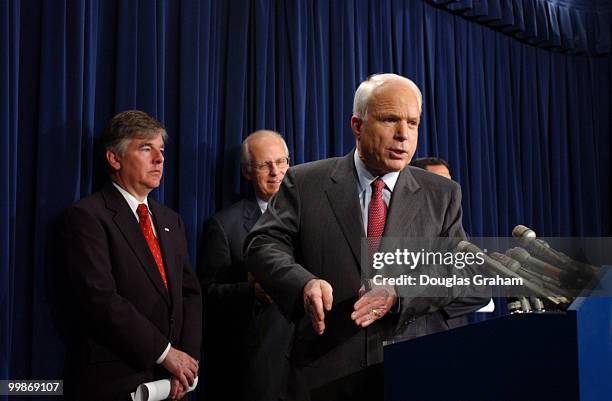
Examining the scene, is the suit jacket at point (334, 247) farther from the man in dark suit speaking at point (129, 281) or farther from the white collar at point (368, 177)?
the man in dark suit speaking at point (129, 281)

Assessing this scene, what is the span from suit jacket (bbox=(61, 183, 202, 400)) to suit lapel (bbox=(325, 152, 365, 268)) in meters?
0.99

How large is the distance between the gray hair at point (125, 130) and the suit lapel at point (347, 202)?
1.16 meters

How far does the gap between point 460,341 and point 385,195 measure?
932 millimetres

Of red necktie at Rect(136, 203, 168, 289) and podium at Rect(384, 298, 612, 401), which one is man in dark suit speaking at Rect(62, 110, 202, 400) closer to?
red necktie at Rect(136, 203, 168, 289)

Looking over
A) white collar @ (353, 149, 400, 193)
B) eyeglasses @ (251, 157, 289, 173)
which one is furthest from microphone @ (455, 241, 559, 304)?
eyeglasses @ (251, 157, 289, 173)

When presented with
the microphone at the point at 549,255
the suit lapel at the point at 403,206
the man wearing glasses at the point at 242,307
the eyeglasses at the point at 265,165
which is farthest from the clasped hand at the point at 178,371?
the microphone at the point at 549,255

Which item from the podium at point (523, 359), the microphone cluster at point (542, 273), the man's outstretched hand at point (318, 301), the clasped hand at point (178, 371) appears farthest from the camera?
the clasped hand at point (178, 371)

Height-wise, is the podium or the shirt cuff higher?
the podium

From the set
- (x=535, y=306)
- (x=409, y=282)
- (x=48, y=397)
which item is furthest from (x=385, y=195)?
(x=48, y=397)

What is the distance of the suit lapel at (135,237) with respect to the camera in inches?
120

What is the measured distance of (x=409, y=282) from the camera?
1.98 m

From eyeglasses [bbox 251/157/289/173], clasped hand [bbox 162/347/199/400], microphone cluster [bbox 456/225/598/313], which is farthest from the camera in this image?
eyeglasses [bbox 251/157/289/173]

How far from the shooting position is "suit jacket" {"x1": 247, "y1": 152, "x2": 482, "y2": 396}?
81.7 inches

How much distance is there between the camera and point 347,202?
7.42ft
